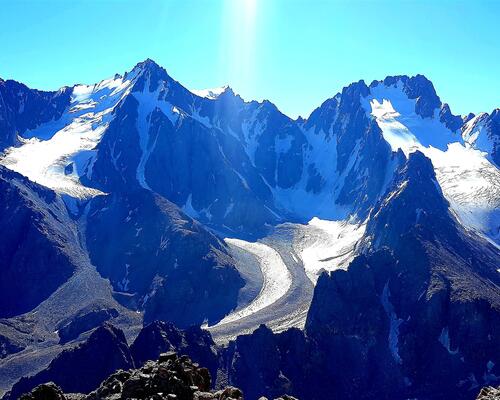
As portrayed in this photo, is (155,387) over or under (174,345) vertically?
under

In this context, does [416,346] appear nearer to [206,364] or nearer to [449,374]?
[449,374]

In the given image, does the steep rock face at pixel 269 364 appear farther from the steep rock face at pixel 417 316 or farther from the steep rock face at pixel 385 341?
the steep rock face at pixel 417 316

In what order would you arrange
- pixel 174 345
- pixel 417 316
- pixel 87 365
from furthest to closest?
pixel 417 316, pixel 174 345, pixel 87 365

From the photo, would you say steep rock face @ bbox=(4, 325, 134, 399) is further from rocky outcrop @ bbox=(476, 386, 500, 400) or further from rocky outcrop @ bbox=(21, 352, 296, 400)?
rocky outcrop @ bbox=(476, 386, 500, 400)

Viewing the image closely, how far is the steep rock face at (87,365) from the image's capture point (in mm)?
143625

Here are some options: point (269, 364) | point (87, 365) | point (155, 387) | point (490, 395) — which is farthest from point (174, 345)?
point (155, 387)

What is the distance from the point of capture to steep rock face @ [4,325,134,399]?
144 metres

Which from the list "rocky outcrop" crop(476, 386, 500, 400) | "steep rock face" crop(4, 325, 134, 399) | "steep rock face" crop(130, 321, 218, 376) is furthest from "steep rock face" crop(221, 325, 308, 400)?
"rocky outcrop" crop(476, 386, 500, 400)

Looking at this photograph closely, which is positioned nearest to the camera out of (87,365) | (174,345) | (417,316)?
(87,365)

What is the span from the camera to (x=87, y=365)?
146875 millimetres

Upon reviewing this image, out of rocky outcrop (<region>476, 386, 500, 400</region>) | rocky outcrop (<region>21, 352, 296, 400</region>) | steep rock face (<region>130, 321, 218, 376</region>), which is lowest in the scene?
rocky outcrop (<region>476, 386, 500, 400</region>)

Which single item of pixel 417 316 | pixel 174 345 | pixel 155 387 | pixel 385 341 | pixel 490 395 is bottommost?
pixel 490 395

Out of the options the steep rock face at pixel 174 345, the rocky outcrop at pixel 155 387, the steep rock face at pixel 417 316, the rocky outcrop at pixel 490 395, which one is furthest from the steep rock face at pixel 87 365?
the rocky outcrop at pixel 490 395

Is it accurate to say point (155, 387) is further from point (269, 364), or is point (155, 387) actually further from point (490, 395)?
point (269, 364)
